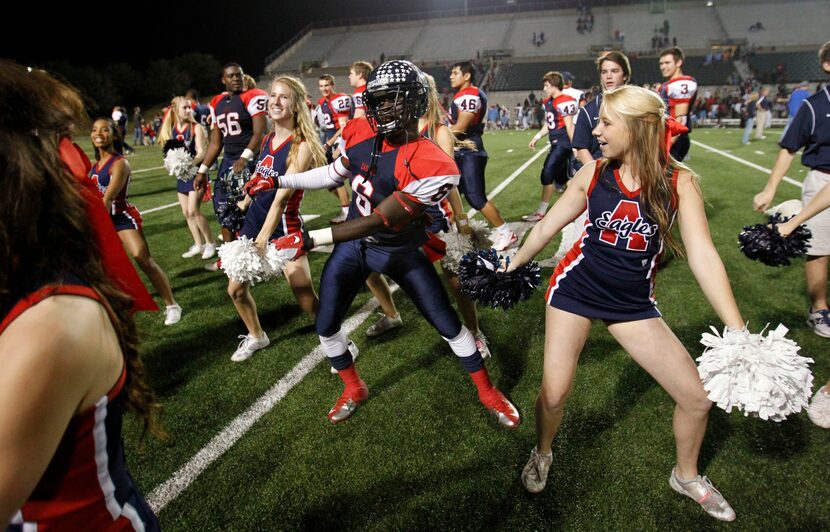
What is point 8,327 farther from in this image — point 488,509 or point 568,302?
point 488,509

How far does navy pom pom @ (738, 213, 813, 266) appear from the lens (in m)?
2.89

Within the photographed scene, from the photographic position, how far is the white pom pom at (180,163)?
6.38 meters

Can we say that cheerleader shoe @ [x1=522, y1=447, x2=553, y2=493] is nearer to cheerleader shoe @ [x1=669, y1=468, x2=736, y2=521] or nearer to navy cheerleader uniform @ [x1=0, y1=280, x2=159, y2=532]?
cheerleader shoe @ [x1=669, y1=468, x2=736, y2=521]

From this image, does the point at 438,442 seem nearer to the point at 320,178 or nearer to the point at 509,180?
the point at 320,178

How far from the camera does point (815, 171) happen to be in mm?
3818

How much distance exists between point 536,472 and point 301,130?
2990 millimetres

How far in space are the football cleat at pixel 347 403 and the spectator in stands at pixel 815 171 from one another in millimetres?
3178

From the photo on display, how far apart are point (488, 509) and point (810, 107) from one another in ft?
12.6

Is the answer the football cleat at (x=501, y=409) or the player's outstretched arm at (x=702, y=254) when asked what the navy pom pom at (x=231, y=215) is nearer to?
the football cleat at (x=501, y=409)

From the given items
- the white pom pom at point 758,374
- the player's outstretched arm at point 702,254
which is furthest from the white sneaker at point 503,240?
the white pom pom at point 758,374

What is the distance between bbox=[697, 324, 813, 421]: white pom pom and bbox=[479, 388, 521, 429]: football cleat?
1447 mm

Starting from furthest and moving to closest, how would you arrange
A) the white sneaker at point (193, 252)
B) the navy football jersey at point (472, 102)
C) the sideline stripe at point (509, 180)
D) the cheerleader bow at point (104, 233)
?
the sideline stripe at point (509, 180), the white sneaker at point (193, 252), the navy football jersey at point (472, 102), the cheerleader bow at point (104, 233)

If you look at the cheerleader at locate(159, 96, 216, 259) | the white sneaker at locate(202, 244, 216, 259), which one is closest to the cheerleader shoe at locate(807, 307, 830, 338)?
the cheerleader at locate(159, 96, 216, 259)

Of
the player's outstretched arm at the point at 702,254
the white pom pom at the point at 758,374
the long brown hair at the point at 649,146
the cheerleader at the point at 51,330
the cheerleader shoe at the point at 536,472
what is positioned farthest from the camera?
the cheerleader shoe at the point at 536,472
